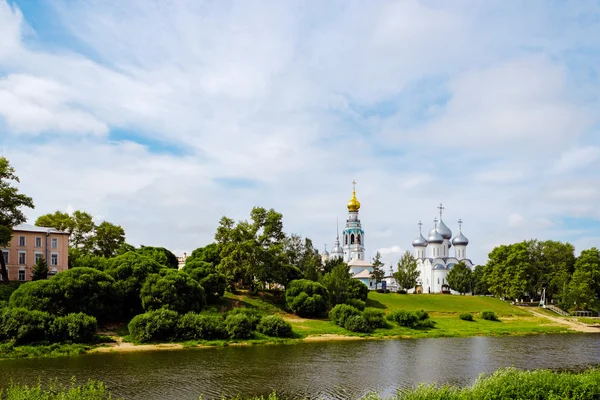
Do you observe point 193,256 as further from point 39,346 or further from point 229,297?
point 39,346

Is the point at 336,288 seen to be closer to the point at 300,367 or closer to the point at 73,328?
the point at 300,367

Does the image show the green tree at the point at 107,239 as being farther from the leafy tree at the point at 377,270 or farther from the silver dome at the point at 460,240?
the silver dome at the point at 460,240

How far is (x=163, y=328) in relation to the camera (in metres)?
43.2

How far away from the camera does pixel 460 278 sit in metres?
96.1

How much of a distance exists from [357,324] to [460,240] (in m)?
63.8

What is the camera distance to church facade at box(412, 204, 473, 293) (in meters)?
106

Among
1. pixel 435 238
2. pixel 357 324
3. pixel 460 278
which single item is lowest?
pixel 357 324

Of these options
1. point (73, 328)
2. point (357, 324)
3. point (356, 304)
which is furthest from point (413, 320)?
point (73, 328)

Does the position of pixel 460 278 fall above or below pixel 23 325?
above

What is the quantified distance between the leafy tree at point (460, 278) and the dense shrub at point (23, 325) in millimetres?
73731

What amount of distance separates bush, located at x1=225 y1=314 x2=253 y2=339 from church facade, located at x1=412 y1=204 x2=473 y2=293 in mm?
64368

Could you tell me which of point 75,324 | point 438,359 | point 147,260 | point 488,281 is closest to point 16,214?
point 147,260

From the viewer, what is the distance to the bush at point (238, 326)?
45906mm

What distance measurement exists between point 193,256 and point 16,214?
21.4 meters
